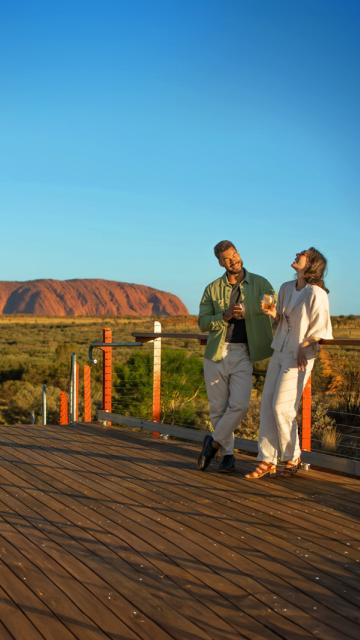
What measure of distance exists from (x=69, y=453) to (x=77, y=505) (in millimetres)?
1829

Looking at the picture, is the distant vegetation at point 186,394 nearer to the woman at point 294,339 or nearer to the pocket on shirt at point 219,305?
the woman at point 294,339

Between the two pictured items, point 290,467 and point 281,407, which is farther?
point 290,467

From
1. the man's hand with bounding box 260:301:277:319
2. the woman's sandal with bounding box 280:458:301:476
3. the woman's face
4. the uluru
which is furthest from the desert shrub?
the uluru

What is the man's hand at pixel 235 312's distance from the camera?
16.8 feet

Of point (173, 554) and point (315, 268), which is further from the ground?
point (315, 268)

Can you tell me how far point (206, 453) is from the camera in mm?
5453

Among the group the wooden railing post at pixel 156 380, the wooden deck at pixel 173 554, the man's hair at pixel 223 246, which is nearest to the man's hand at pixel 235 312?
the man's hair at pixel 223 246

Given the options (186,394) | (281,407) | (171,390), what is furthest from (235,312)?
(186,394)

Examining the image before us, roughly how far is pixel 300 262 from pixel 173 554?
78.5 inches

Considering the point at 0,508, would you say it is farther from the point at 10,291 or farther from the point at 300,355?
the point at 10,291

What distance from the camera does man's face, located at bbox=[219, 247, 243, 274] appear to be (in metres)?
5.25

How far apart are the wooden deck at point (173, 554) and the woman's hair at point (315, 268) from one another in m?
1.17

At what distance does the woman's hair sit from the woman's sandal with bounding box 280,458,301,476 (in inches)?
41.7

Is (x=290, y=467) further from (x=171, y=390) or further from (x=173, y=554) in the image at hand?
(x=171, y=390)
